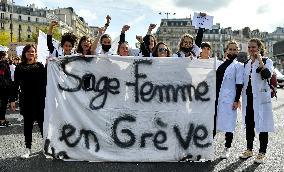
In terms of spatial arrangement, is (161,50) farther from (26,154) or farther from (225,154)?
(26,154)

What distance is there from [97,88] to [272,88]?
2646 millimetres

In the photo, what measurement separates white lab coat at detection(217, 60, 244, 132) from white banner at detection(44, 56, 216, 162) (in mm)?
307

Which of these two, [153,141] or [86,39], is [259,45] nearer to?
[153,141]

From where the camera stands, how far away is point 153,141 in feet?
22.7

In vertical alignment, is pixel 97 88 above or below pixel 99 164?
above

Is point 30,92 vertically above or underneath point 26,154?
above

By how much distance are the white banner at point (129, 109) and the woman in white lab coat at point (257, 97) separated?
0.64 m

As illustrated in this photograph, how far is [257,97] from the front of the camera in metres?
7.24

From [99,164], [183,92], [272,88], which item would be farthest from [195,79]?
[99,164]

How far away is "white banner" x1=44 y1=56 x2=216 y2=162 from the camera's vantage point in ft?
22.7

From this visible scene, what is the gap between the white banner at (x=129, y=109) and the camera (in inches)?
272

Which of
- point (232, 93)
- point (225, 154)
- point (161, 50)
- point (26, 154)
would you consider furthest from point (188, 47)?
point (26, 154)

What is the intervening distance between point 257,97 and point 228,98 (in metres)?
0.42

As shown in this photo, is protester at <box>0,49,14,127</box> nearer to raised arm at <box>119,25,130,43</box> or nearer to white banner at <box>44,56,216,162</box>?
raised arm at <box>119,25,130,43</box>
